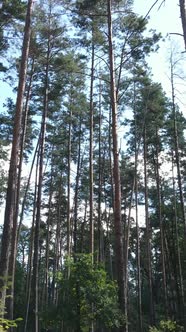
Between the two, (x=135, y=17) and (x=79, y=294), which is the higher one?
(x=135, y=17)

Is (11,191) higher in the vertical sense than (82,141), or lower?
lower

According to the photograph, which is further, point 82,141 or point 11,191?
point 82,141

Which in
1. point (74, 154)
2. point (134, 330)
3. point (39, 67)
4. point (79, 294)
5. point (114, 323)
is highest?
point (39, 67)

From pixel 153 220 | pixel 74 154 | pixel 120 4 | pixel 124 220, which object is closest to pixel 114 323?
pixel 120 4

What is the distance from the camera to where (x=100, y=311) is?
34.5ft

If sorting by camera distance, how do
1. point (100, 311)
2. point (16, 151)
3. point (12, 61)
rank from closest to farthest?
point (16, 151) < point (100, 311) < point (12, 61)

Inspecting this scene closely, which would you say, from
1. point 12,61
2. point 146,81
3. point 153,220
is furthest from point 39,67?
point 153,220

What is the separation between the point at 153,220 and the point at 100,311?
18758 millimetres

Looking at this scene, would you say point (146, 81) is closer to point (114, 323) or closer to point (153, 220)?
point (153, 220)

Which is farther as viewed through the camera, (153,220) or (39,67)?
(153,220)

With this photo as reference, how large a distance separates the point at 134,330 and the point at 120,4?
1043 inches

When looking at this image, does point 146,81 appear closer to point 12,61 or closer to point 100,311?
point 12,61

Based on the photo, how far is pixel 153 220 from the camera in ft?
94.4

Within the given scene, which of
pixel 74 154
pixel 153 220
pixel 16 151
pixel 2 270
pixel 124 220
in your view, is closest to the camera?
pixel 2 270
